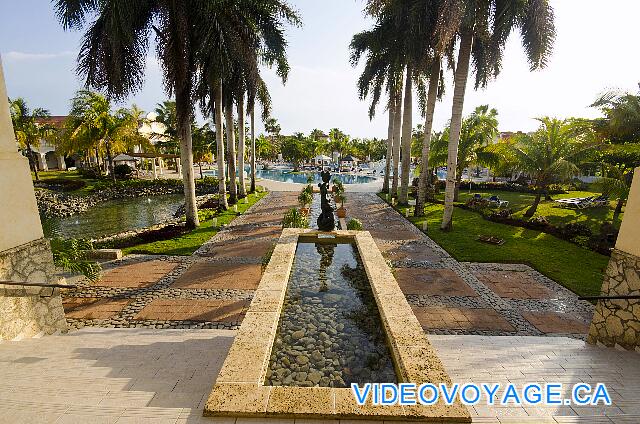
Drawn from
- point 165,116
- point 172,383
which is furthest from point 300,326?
point 165,116

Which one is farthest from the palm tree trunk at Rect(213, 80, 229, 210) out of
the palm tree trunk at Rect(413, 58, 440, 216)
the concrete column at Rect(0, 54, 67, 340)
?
the concrete column at Rect(0, 54, 67, 340)

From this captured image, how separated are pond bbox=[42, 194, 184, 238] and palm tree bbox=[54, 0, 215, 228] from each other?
7880mm

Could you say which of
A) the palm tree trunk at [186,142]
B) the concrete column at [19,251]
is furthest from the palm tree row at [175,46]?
the concrete column at [19,251]

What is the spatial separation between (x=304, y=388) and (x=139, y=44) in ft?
49.1

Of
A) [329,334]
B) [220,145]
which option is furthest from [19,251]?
A: [220,145]

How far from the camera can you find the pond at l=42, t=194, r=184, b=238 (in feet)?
57.4

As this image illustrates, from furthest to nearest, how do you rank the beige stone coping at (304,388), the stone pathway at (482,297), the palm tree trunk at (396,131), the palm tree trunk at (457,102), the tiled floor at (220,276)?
the palm tree trunk at (396,131), the palm tree trunk at (457,102), the tiled floor at (220,276), the stone pathway at (482,297), the beige stone coping at (304,388)

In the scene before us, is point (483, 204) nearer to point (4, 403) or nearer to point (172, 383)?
point (172, 383)

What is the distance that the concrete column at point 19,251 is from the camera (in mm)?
5449

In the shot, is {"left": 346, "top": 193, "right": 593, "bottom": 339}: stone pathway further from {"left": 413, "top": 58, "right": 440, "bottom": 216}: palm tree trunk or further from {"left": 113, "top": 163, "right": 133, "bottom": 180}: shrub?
{"left": 113, "top": 163, "right": 133, "bottom": 180}: shrub

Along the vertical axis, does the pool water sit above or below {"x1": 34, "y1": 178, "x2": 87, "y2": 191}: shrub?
below

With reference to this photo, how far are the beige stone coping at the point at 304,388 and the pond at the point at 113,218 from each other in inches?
606

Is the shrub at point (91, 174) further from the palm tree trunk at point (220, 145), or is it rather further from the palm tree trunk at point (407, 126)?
the palm tree trunk at point (407, 126)

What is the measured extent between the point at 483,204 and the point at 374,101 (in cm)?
1073
